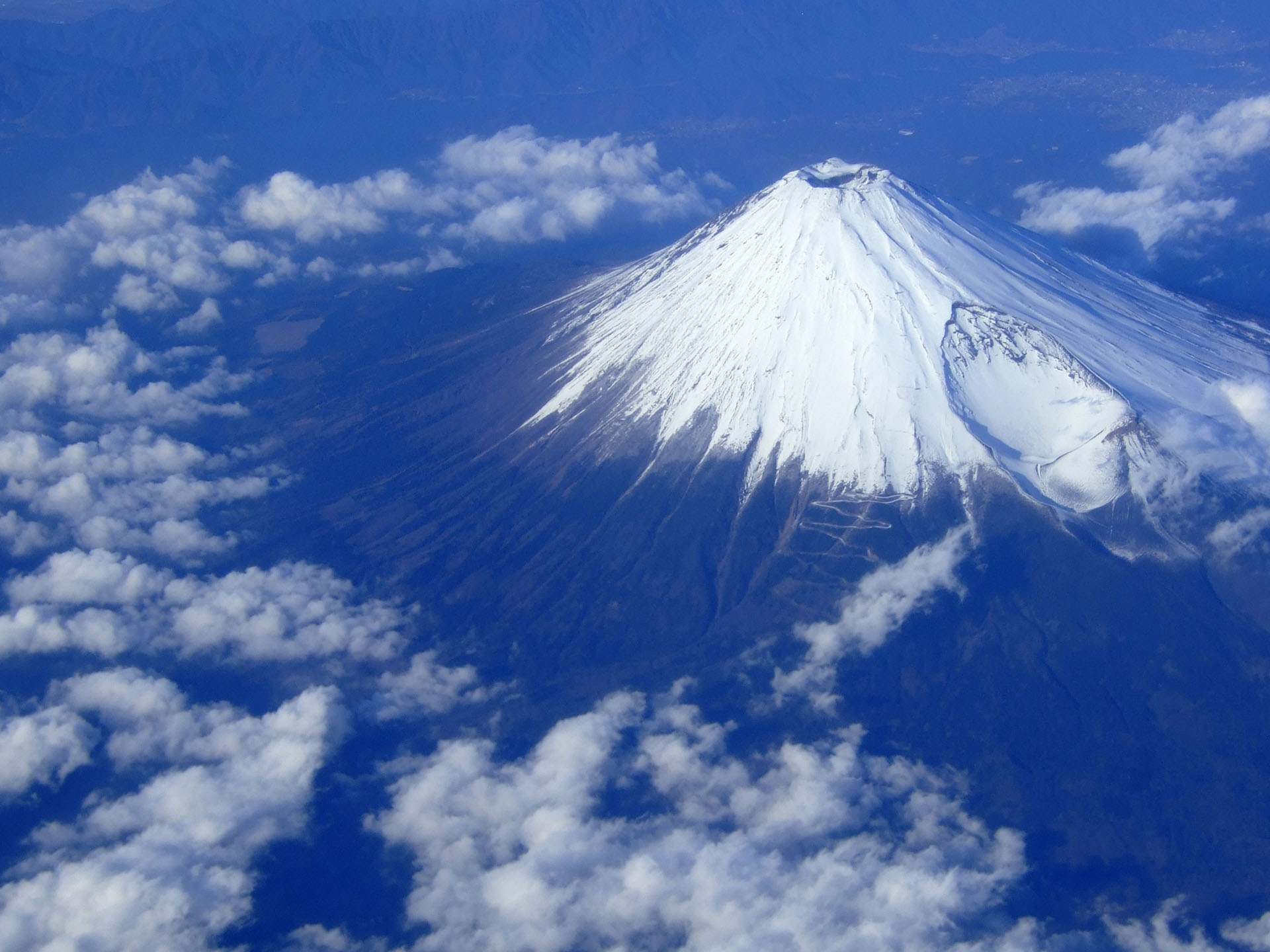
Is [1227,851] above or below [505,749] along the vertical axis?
below

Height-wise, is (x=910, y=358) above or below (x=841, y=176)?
below

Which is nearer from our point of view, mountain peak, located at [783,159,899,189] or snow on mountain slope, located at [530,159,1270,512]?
snow on mountain slope, located at [530,159,1270,512]

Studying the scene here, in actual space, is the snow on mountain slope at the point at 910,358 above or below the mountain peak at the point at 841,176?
below

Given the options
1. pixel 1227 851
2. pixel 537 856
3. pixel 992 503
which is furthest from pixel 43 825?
pixel 1227 851

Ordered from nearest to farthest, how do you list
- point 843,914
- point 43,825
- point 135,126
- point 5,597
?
point 843,914, point 43,825, point 5,597, point 135,126

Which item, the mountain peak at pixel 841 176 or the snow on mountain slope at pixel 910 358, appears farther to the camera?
the mountain peak at pixel 841 176

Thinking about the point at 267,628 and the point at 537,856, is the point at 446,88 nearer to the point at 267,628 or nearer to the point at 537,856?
the point at 267,628

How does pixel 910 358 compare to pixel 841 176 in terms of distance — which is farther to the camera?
pixel 841 176

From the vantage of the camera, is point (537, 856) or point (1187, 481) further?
point (1187, 481)
